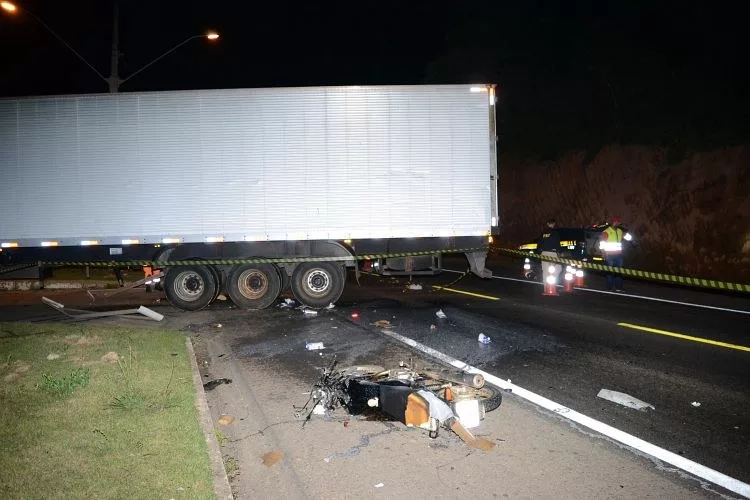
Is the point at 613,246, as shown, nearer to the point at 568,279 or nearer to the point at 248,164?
the point at 568,279

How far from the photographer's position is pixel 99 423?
4.63m

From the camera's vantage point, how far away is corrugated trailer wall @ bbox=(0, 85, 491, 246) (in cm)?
1029

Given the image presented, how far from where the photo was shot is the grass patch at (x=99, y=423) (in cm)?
365

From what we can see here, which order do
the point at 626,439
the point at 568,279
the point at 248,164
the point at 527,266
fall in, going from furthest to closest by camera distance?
the point at 527,266, the point at 568,279, the point at 248,164, the point at 626,439

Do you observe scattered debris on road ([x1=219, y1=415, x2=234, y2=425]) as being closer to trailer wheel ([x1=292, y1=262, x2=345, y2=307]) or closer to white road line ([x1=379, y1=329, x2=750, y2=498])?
white road line ([x1=379, y1=329, x2=750, y2=498])

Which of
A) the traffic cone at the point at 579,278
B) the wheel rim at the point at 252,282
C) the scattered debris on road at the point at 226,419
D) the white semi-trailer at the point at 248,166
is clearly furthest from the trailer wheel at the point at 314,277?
the traffic cone at the point at 579,278

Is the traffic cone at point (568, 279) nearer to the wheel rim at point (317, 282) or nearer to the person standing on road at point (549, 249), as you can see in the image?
the person standing on road at point (549, 249)

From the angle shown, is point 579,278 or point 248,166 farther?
point 579,278

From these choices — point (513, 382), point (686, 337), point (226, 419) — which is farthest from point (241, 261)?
point (686, 337)

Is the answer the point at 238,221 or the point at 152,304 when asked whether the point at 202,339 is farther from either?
the point at 152,304

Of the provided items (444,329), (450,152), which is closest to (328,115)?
(450,152)

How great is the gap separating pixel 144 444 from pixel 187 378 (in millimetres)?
1751

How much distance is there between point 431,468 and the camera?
13.2 ft

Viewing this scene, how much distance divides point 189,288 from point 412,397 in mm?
7912
